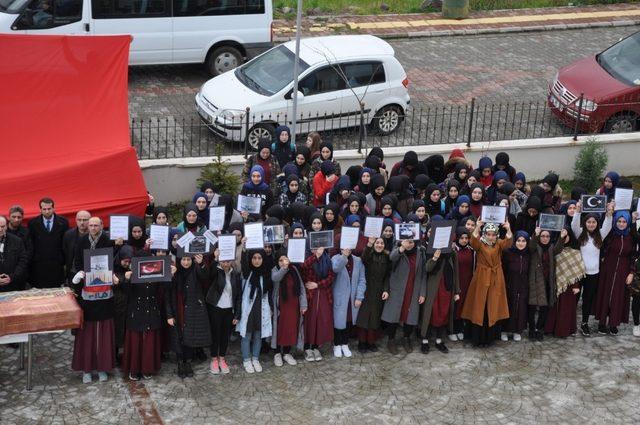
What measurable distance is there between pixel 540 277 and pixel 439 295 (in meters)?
A: 1.12

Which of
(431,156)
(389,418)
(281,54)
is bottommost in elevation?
(389,418)

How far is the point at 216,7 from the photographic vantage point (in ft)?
61.2

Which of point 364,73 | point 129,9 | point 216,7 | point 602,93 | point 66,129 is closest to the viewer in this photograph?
point 66,129

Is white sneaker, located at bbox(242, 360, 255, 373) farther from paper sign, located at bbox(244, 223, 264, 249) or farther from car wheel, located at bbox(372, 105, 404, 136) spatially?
car wheel, located at bbox(372, 105, 404, 136)

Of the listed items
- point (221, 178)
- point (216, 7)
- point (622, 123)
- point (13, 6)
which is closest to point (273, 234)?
point (221, 178)

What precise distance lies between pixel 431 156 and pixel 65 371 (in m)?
5.56

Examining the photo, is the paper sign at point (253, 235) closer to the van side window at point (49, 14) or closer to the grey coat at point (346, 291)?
the grey coat at point (346, 291)

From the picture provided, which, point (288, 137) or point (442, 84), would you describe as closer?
point (288, 137)

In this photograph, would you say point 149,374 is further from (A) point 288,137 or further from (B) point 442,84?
(B) point 442,84

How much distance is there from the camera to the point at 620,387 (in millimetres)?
11594

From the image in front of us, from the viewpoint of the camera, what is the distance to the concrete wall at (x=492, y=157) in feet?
48.4

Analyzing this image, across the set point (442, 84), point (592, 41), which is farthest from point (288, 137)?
point (592, 41)

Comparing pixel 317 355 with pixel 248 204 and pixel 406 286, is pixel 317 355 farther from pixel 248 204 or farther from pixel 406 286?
pixel 248 204

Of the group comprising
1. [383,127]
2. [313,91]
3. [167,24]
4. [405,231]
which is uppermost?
[167,24]
